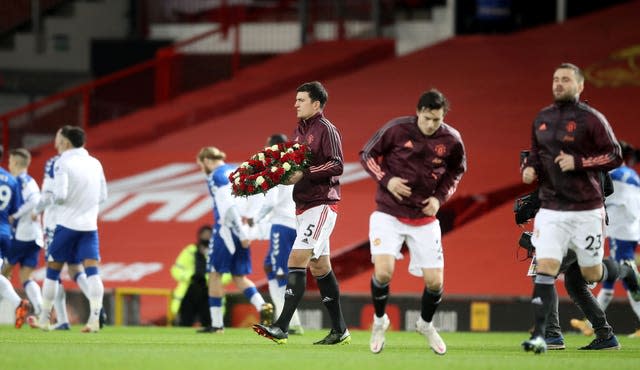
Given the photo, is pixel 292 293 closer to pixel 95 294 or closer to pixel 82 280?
pixel 95 294

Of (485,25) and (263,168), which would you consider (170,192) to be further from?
(263,168)

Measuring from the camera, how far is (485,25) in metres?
29.9

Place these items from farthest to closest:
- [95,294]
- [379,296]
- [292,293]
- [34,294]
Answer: [34,294] < [95,294] < [292,293] < [379,296]

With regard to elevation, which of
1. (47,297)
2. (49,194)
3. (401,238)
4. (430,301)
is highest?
(401,238)

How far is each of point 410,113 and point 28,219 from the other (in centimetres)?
914

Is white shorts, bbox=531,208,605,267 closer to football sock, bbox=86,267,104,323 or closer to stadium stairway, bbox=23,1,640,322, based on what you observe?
football sock, bbox=86,267,104,323

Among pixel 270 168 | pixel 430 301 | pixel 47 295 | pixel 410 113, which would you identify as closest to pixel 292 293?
pixel 270 168

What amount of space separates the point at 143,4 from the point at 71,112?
5296 millimetres

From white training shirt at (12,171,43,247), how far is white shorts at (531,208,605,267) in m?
8.20

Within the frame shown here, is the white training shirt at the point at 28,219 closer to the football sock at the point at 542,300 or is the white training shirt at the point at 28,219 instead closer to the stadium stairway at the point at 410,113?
the stadium stairway at the point at 410,113

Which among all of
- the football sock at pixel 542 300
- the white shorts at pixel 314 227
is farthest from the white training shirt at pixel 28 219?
the football sock at pixel 542 300

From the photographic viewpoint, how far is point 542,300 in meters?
12.5

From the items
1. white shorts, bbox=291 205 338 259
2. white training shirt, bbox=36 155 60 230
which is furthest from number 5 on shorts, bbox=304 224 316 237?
white training shirt, bbox=36 155 60 230

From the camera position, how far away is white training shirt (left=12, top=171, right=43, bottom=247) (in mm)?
18453
